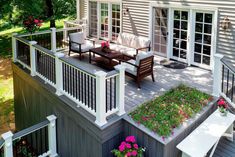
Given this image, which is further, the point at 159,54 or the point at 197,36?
the point at 159,54

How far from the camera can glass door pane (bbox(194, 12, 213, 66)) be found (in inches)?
305

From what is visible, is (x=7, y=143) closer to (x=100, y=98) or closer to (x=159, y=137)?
(x=100, y=98)

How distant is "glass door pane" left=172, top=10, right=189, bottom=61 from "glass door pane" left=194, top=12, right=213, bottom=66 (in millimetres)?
369

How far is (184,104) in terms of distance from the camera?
18.0 feet

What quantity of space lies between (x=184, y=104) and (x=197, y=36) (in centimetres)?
334

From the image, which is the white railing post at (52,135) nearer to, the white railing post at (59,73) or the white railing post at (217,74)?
the white railing post at (59,73)

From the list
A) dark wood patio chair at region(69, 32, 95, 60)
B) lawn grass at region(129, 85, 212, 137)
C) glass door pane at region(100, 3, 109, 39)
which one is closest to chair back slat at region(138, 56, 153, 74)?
lawn grass at region(129, 85, 212, 137)

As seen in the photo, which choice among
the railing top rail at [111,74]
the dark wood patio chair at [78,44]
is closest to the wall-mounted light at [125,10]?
the dark wood patio chair at [78,44]

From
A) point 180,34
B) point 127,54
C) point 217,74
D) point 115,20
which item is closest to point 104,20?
point 115,20

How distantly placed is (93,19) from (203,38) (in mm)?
5874

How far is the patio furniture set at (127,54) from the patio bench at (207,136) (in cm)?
207

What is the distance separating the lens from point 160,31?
9109mm

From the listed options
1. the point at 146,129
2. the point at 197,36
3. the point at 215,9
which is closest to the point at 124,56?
the point at 197,36

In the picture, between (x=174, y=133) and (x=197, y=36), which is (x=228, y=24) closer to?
(x=197, y=36)
